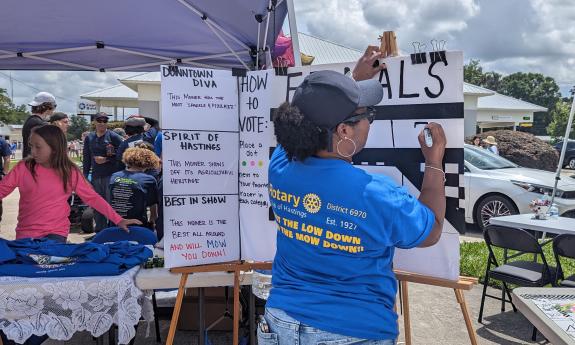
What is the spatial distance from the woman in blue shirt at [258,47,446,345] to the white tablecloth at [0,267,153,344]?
4.51ft

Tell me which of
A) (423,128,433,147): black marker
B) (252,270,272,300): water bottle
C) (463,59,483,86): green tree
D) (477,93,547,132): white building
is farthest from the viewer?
(463,59,483,86): green tree

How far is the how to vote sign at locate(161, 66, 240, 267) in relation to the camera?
293cm

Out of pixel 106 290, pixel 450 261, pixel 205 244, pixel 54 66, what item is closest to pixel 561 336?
pixel 450 261

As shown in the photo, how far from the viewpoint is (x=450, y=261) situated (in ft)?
8.29

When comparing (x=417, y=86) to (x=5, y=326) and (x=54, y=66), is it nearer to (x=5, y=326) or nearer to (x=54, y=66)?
(x=5, y=326)

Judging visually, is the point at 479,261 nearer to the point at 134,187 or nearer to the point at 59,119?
the point at 134,187

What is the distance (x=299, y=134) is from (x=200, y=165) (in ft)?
4.99

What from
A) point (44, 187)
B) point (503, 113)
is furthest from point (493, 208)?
point (503, 113)

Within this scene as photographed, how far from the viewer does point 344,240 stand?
1577 millimetres

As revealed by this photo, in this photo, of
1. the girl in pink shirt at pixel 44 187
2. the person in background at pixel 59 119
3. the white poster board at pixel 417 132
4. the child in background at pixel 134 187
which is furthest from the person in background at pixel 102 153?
the white poster board at pixel 417 132

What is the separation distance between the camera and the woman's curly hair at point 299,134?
1.59 metres

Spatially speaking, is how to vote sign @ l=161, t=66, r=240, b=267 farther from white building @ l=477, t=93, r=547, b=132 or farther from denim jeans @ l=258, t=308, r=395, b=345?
white building @ l=477, t=93, r=547, b=132

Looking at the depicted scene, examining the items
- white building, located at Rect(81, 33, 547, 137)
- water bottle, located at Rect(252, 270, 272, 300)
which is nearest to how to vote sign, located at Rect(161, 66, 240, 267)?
water bottle, located at Rect(252, 270, 272, 300)

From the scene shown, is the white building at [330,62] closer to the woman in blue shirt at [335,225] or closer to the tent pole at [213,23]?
the tent pole at [213,23]
